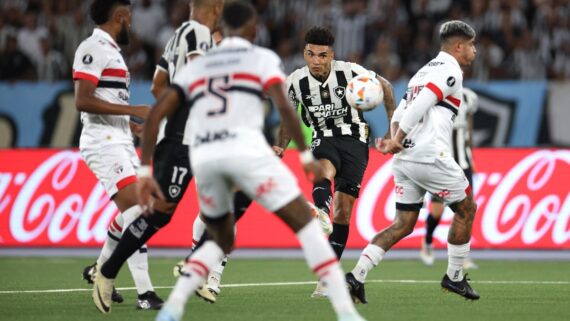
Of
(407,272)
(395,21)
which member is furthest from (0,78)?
(407,272)

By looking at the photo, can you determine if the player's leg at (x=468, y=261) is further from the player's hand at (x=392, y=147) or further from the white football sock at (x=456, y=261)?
the player's hand at (x=392, y=147)

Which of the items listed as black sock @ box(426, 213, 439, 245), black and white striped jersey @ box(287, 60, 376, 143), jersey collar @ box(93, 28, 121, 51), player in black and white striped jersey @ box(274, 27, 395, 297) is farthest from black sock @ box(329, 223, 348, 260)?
black sock @ box(426, 213, 439, 245)

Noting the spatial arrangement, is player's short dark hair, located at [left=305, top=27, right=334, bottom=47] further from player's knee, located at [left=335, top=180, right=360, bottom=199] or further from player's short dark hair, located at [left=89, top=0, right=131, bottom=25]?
player's short dark hair, located at [left=89, top=0, right=131, bottom=25]

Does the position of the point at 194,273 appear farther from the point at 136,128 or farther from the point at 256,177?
the point at 136,128

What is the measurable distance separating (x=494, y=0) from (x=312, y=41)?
10.7 metres

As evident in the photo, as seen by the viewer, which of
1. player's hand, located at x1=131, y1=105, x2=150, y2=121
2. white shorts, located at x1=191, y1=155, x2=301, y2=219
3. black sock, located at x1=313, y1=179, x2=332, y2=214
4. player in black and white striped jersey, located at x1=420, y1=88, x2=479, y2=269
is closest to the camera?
white shorts, located at x1=191, y1=155, x2=301, y2=219

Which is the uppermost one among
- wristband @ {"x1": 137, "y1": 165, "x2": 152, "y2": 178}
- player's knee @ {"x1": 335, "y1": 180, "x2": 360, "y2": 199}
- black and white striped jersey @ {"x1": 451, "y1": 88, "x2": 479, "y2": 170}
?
wristband @ {"x1": 137, "y1": 165, "x2": 152, "y2": 178}

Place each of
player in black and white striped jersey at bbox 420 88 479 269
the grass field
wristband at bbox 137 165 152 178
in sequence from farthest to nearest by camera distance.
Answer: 1. player in black and white striped jersey at bbox 420 88 479 269
2. the grass field
3. wristband at bbox 137 165 152 178

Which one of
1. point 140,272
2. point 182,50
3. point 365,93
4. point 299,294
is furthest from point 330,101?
point 140,272

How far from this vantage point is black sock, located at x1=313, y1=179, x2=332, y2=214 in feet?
35.2

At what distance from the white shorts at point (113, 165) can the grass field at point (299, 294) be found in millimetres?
1050

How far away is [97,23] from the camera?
9969mm

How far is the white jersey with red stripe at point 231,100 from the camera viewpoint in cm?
716

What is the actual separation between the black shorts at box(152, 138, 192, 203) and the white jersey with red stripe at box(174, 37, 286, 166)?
73.2 inches
